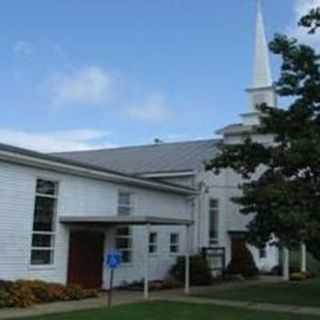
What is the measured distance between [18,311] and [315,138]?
33.4 feet

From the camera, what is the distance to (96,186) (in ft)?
80.3

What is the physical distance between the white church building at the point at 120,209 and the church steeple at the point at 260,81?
61 millimetres

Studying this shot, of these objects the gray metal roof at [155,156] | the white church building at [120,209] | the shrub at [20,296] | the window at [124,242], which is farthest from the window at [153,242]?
the shrub at [20,296]

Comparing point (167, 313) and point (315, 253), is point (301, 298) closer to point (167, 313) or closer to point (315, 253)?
point (315, 253)

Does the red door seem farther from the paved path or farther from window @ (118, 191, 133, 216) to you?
window @ (118, 191, 133, 216)

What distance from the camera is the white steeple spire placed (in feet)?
129

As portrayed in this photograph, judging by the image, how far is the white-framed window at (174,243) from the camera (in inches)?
1189

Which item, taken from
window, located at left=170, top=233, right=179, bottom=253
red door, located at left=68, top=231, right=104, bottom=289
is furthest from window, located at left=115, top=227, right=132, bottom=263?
window, located at left=170, top=233, right=179, bottom=253

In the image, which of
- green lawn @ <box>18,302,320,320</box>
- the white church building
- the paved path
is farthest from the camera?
the white church building

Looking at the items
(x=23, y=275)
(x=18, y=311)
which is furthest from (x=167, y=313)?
(x=23, y=275)

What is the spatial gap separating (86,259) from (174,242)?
725 cm

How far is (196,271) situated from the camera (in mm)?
28938

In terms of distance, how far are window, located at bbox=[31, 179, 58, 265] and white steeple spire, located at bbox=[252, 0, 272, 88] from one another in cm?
2010

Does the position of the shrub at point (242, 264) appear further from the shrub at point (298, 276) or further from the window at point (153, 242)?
the window at point (153, 242)
